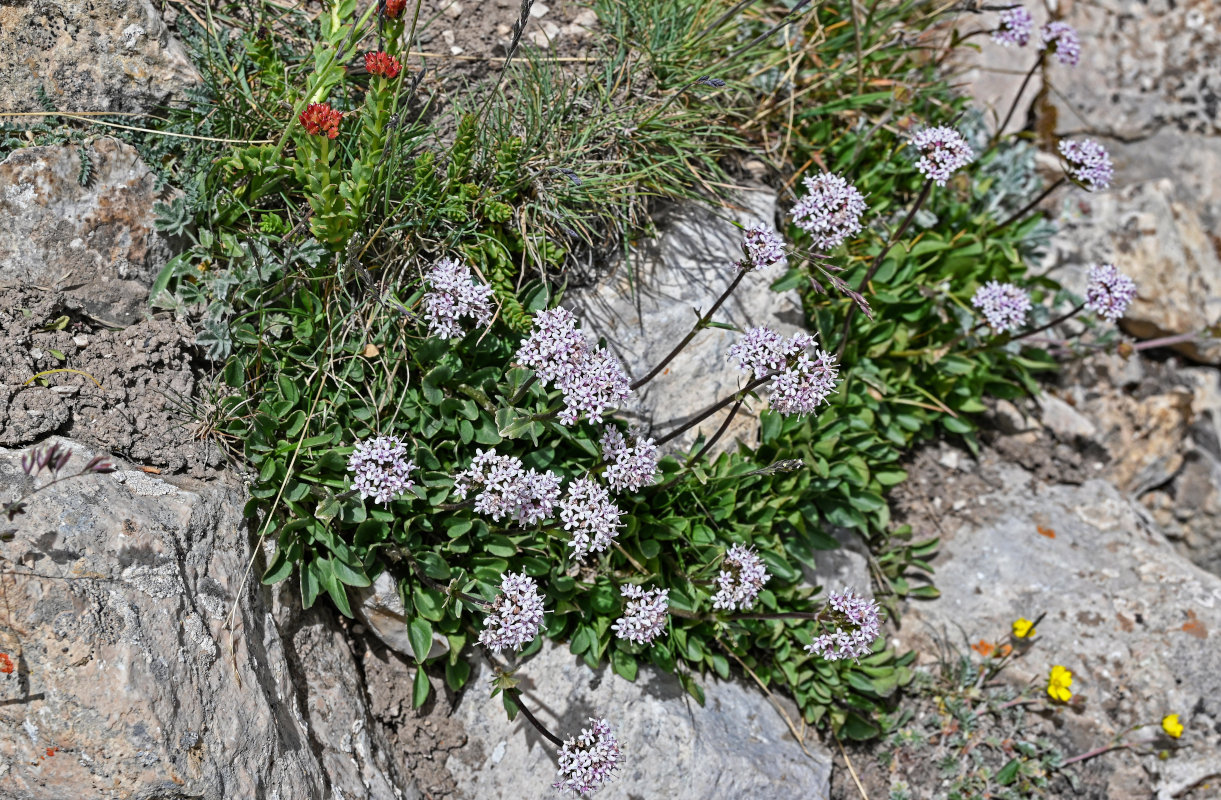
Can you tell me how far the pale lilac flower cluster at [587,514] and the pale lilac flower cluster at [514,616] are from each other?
0.87ft

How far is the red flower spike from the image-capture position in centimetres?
307

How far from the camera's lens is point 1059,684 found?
4.38 m

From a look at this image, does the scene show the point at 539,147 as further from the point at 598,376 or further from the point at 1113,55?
the point at 1113,55

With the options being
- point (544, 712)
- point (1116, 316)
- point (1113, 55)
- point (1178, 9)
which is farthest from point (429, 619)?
point (1178, 9)

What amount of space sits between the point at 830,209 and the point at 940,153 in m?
0.55

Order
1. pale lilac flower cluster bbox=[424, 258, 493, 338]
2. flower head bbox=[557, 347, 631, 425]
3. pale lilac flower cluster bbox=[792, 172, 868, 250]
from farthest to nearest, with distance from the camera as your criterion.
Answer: pale lilac flower cluster bbox=[792, 172, 868, 250], pale lilac flower cluster bbox=[424, 258, 493, 338], flower head bbox=[557, 347, 631, 425]

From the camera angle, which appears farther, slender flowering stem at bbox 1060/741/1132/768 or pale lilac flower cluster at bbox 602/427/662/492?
slender flowering stem at bbox 1060/741/1132/768

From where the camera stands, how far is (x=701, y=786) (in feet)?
12.3

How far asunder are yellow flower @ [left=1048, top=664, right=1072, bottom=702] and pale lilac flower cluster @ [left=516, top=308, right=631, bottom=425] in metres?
2.88

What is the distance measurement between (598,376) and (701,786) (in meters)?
1.90

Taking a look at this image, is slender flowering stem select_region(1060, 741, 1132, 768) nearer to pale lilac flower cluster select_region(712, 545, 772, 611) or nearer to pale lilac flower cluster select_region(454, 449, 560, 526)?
pale lilac flower cluster select_region(712, 545, 772, 611)

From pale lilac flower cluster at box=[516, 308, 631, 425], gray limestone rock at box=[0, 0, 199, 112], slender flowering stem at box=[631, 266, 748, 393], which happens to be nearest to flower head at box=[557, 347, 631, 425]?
pale lilac flower cluster at box=[516, 308, 631, 425]

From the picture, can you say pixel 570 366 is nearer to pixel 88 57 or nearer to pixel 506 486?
pixel 506 486

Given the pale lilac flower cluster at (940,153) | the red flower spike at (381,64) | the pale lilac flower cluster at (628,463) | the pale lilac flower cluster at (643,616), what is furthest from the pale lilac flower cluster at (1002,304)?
the red flower spike at (381,64)
